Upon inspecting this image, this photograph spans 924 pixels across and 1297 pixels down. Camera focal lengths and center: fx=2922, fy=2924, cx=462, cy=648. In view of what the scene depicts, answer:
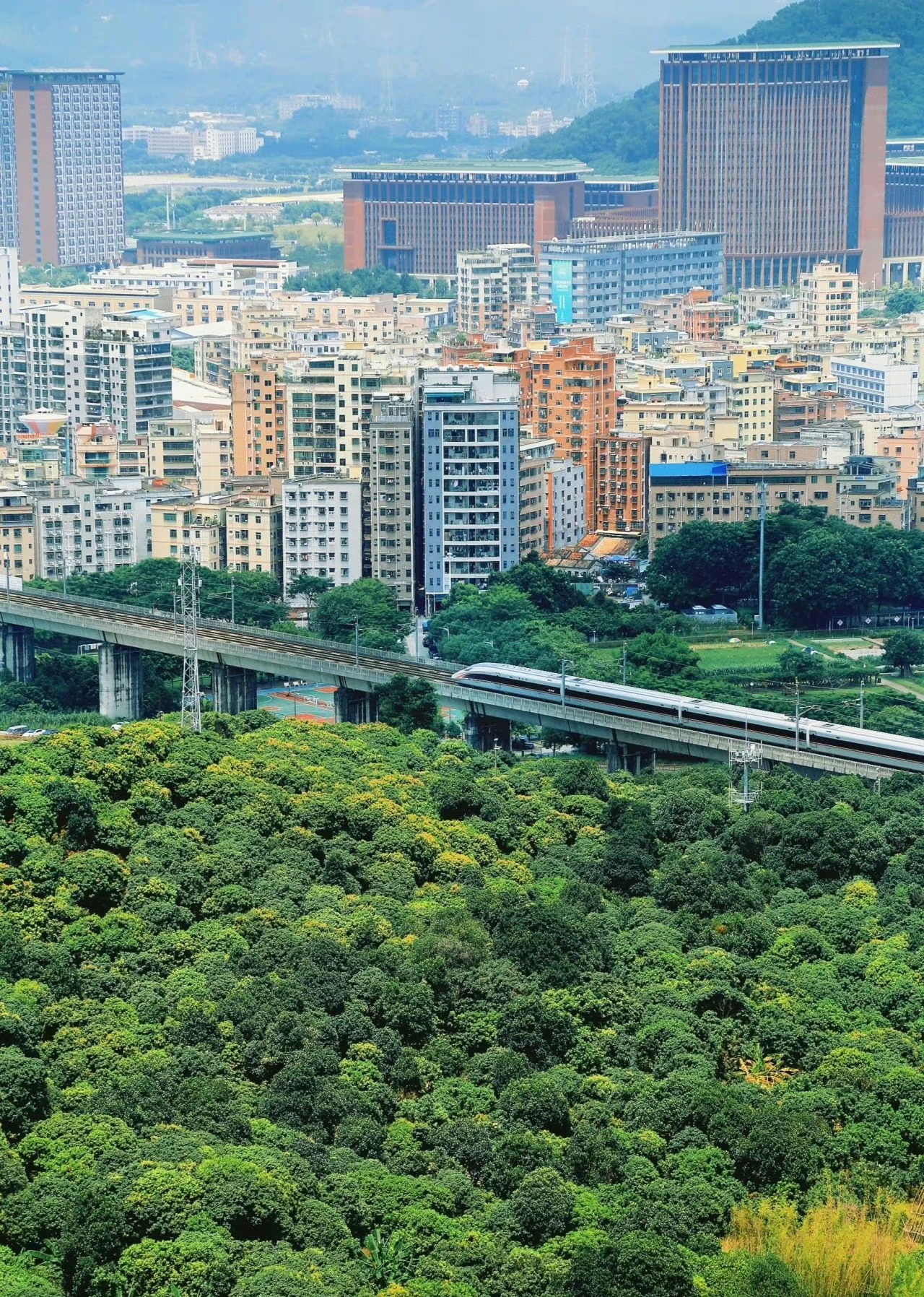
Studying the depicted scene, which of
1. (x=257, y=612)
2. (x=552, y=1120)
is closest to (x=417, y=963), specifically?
(x=552, y=1120)

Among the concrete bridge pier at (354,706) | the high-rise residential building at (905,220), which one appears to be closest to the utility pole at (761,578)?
the concrete bridge pier at (354,706)

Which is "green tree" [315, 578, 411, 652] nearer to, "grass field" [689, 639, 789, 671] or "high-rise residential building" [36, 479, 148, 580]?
"grass field" [689, 639, 789, 671]

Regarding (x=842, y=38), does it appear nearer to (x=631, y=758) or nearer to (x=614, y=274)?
(x=614, y=274)

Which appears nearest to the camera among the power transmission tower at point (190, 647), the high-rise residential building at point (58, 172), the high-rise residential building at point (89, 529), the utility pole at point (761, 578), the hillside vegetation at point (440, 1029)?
the hillside vegetation at point (440, 1029)

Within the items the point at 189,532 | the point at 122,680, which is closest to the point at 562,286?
the point at 189,532

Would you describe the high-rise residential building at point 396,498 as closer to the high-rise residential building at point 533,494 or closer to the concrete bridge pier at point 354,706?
the high-rise residential building at point 533,494

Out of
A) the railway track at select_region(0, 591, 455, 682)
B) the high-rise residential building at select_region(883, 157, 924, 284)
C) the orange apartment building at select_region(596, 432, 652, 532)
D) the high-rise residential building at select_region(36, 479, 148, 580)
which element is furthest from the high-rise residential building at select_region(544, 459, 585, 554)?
the high-rise residential building at select_region(883, 157, 924, 284)

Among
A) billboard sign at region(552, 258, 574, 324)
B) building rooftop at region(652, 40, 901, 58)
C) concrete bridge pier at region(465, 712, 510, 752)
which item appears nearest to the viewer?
concrete bridge pier at region(465, 712, 510, 752)
